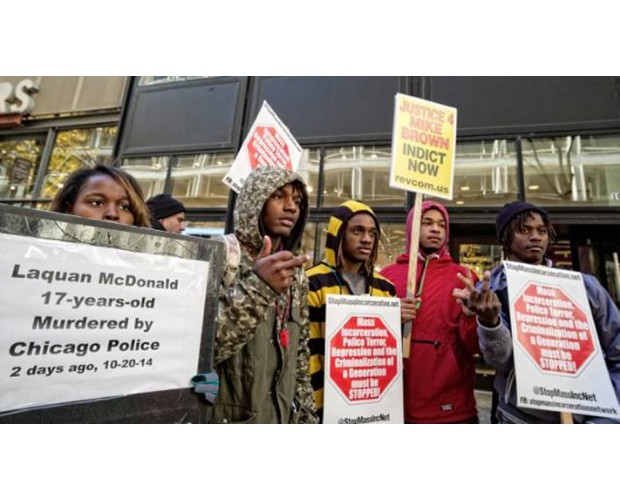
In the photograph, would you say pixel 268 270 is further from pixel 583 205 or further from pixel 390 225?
pixel 583 205

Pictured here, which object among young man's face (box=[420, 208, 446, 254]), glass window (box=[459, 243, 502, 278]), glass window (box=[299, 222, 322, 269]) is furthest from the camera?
glass window (box=[299, 222, 322, 269])

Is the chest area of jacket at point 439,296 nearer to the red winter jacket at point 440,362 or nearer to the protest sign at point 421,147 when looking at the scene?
the red winter jacket at point 440,362

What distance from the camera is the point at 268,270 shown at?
128cm

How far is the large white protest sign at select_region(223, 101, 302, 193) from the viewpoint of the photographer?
9.95 feet

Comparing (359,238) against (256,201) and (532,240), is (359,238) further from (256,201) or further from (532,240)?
(532,240)

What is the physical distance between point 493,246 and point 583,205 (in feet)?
4.44

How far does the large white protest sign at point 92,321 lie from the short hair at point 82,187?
647mm

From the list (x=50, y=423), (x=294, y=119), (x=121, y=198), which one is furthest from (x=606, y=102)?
(x=50, y=423)

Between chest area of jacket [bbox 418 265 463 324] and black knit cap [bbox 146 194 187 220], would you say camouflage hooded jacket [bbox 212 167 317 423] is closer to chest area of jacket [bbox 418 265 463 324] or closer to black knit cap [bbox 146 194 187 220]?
chest area of jacket [bbox 418 265 463 324]

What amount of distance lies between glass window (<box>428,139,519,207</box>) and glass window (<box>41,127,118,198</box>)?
25.2 ft

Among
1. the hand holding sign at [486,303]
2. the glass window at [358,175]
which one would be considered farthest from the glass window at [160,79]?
the hand holding sign at [486,303]

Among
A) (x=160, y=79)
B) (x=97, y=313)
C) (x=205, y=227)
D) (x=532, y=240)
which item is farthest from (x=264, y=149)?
(x=160, y=79)

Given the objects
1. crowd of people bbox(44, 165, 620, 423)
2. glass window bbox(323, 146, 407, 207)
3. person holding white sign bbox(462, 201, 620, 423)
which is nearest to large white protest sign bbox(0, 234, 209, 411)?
crowd of people bbox(44, 165, 620, 423)

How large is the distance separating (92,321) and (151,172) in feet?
24.2
